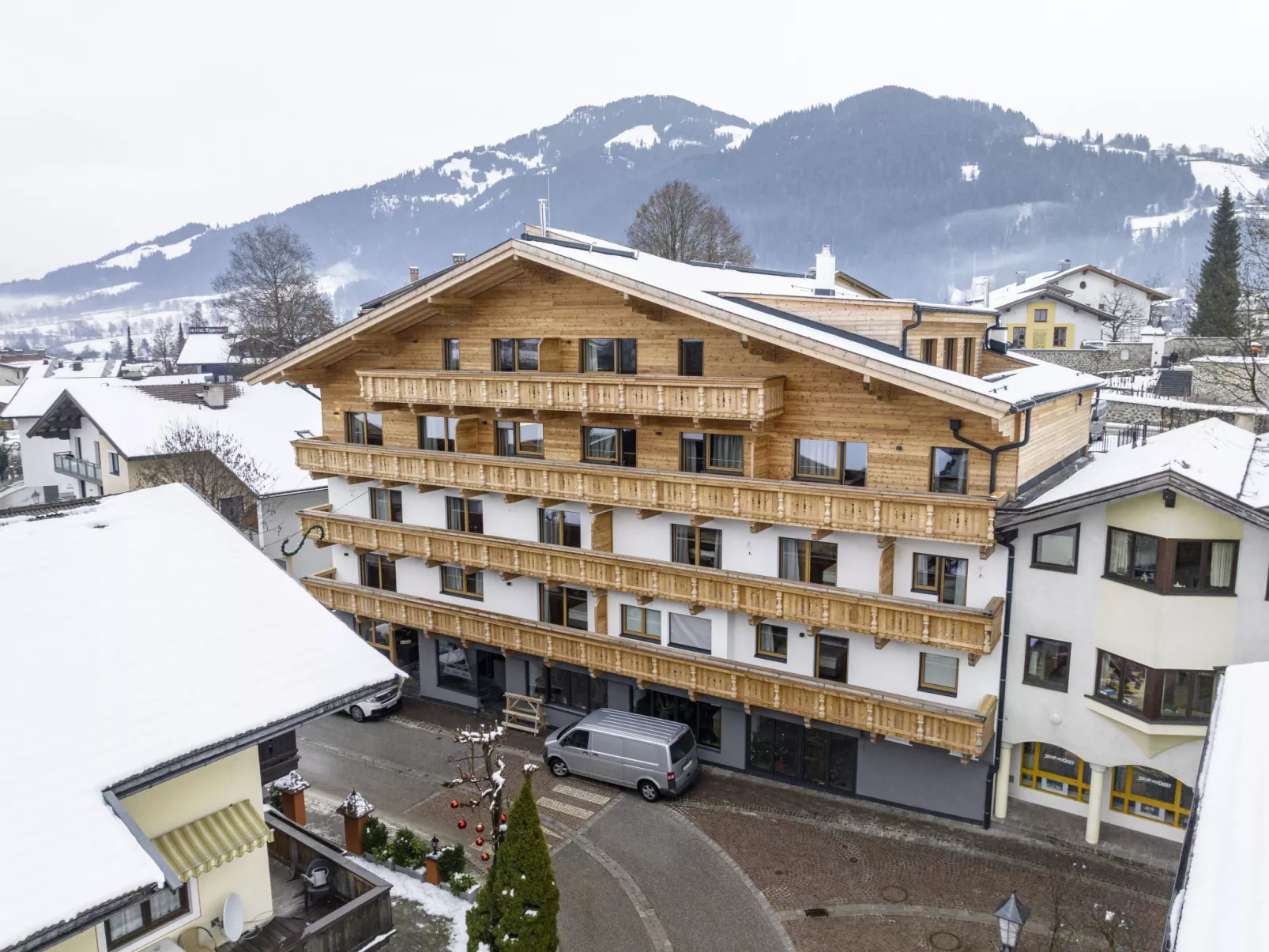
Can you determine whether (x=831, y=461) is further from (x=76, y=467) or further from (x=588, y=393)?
(x=76, y=467)

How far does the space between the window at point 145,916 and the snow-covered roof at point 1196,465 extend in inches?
716

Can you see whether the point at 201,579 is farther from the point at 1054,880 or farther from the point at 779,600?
the point at 1054,880

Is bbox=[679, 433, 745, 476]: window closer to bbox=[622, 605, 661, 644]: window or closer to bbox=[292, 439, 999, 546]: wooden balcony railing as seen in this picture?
bbox=[292, 439, 999, 546]: wooden balcony railing

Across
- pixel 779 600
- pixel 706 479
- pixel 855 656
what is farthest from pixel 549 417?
pixel 855 656

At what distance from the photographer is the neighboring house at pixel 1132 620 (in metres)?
19.8

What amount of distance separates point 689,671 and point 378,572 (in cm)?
1337

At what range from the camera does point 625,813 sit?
2467 centimetres

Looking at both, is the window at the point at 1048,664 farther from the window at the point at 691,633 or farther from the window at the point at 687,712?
the window at the point at 687,712

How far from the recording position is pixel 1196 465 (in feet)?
66.4

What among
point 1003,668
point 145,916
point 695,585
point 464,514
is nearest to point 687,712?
point 695,585

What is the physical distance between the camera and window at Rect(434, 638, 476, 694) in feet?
106

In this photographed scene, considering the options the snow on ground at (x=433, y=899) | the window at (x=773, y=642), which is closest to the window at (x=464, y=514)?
the window at (x=773, y=642)

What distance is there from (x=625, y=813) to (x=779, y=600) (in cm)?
711

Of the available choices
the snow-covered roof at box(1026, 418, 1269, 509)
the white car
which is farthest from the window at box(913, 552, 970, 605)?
the white car
